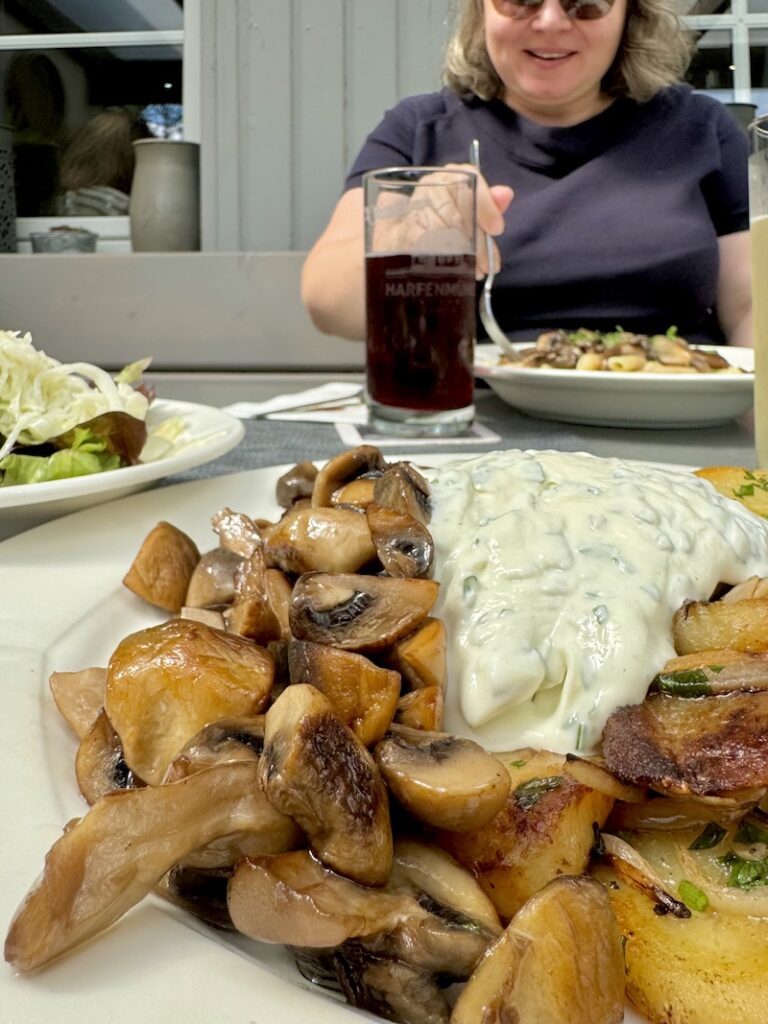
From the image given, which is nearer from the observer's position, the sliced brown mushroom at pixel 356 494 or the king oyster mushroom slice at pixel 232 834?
the king oyster mushroom slice at pixel 232 834

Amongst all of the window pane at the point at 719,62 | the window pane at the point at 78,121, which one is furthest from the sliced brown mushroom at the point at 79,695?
the window pane at the point at 719,62

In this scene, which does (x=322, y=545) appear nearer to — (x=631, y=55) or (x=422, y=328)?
(x=422, y=328)

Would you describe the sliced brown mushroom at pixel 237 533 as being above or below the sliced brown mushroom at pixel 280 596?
above

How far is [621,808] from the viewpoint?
0.66m

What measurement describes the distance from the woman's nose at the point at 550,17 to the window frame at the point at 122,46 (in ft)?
9.15

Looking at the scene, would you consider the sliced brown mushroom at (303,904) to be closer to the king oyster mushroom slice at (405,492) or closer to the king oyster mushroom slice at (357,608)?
the king oyster mushroom slice at (357,608)

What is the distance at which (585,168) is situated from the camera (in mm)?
2990

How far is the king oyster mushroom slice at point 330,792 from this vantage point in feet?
1.71

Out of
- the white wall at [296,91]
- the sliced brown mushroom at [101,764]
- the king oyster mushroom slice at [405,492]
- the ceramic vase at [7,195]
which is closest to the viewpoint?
the sliced brown mushroom at [101,764]

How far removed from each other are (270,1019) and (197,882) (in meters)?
0.15

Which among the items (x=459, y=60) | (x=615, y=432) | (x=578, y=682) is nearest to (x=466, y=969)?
(x=578, y=682)

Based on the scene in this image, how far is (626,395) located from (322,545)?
1093 mm

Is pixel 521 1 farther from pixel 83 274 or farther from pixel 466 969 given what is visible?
pixel 466 969

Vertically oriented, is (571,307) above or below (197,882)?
above
